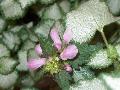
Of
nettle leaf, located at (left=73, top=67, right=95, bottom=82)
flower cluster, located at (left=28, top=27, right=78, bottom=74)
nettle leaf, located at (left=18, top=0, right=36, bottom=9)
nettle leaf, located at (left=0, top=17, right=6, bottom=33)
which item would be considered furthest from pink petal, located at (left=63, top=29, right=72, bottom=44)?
nettle leaf, located at (left=0, top=17, right=6, bottom=33)

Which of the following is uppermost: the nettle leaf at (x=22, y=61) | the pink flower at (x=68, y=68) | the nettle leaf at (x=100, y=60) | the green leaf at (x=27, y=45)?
the nettle leaf at (x=100, y=60)

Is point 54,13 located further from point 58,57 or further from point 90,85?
point 90,85

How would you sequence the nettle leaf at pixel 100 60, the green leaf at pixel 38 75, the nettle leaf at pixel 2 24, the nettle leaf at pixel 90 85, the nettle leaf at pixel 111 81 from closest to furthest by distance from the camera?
the nettle leaf at pixel 111 81 → the nettle leaf at pixel 90 85 → the nettle leaf at pixel 100 60 → the green leaf at pixel 38 75 → the nettle leaf at pixel 2 24

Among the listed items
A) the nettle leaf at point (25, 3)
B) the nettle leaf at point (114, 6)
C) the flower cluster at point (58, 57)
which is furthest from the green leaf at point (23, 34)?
the nettle leaf at point (114, 6)

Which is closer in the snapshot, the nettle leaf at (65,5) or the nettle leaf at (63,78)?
the nettle leaf at (63,78)

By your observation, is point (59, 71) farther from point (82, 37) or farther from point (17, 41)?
point (17, 41)

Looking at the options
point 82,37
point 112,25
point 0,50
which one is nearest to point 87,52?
point 82,37

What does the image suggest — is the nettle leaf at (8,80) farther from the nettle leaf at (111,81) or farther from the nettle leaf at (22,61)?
the nettle leaf at (111,81)

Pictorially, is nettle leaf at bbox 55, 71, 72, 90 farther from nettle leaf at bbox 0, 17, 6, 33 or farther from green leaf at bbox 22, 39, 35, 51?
nettle leaf at bbox 0, 17, 6, 33
